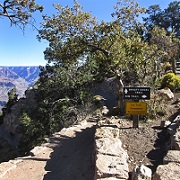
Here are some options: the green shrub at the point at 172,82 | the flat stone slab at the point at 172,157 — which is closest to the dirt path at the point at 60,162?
the flat stone slab at the point at 172,157

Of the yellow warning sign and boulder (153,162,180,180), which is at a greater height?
the yellow warning sign

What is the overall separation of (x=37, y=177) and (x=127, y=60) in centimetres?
574

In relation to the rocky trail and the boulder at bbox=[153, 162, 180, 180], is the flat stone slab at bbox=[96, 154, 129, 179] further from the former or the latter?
the boulder at bbox=[153, 162, 180, 180]

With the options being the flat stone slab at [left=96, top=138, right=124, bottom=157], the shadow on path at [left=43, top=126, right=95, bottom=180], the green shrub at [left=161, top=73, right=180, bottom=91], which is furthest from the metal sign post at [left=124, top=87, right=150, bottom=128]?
the green shrub at [left=161, top=73, right=180, bottom=91]

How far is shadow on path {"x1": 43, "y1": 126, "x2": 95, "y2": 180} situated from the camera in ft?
19.4

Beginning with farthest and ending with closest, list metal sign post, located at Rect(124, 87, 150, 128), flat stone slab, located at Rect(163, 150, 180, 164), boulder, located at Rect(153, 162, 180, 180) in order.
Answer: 1. metal sign post, located at Rect(124, 87, 150, 128)
2. flat stone slab, located at Rect(163, 150, 180, 164)
3. boulder, located at Rect(153, 162, 180, 180)

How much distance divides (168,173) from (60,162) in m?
3.58

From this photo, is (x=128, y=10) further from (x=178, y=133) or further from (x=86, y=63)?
(x=86, y=63)

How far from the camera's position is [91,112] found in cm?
1483

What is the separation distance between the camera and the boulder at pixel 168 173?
3906 millimetres

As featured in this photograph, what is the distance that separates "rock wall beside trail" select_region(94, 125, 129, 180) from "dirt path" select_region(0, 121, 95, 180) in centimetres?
58

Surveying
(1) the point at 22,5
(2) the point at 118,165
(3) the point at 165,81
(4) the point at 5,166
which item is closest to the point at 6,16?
(1) the point at 22,5

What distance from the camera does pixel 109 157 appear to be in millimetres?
5223

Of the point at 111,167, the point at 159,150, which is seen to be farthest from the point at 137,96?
the point at 111,167
